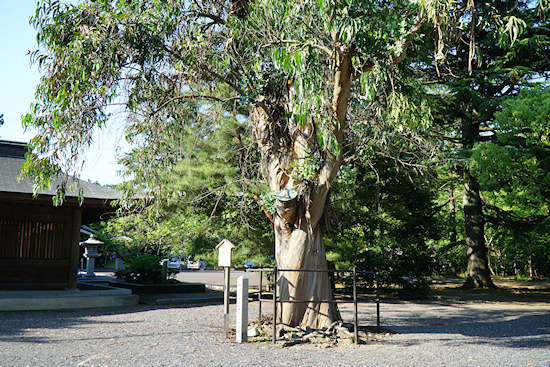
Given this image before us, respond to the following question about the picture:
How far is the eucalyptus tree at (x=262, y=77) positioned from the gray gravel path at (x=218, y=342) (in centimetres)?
153

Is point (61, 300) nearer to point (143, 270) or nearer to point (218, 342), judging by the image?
point (143, 270)

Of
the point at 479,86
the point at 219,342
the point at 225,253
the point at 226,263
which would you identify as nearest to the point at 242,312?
the point at 219,342

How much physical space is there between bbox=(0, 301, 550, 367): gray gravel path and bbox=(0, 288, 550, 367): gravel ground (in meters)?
0.01

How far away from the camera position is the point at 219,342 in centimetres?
715

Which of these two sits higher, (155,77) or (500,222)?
(155,77)

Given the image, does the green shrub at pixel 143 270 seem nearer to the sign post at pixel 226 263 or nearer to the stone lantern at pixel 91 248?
the stone lantern at pixel 91 248

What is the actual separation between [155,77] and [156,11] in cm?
113

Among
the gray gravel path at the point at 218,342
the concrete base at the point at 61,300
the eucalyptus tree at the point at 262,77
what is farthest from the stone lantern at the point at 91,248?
the eucalyptus tree at the point at 262,77

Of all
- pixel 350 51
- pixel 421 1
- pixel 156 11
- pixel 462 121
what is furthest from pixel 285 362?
pixel 462 121

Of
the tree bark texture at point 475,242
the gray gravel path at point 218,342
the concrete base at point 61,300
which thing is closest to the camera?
the gray gravel path at point 218,342

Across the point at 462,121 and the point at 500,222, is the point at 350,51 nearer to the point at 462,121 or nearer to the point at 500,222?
the point at 462,121

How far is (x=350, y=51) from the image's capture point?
23.0 ft

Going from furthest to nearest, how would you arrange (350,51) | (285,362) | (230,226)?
(230,226) → (350,51) → (285,362)

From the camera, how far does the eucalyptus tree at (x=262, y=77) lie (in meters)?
6.81
